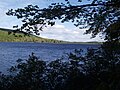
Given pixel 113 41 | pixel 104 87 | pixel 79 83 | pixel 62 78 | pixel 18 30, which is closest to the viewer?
pixel 104 87

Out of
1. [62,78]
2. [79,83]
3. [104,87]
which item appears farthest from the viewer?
[62,78]

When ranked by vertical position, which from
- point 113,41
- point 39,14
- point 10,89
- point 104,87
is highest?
point 39,14

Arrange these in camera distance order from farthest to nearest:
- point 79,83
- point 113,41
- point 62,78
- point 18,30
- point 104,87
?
point 62,78 < point 79,83 < point 113,41 < point 18,30 < point 104,87

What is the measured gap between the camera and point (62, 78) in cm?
1257

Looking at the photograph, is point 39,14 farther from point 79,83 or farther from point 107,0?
point 79,83

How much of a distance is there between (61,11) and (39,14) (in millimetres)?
650

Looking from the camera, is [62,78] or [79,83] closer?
[79,83]

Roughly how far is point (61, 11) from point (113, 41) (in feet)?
6.46

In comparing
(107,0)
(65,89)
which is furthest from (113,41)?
(65,89)

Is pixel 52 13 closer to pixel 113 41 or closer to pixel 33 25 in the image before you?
pixel 33 25

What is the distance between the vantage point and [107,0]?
9625mm

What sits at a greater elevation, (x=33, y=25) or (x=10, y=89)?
(x=33, y=25)

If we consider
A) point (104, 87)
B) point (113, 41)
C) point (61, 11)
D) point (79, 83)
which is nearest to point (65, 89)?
point (79, 83)

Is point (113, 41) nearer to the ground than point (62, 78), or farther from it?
farther from it
